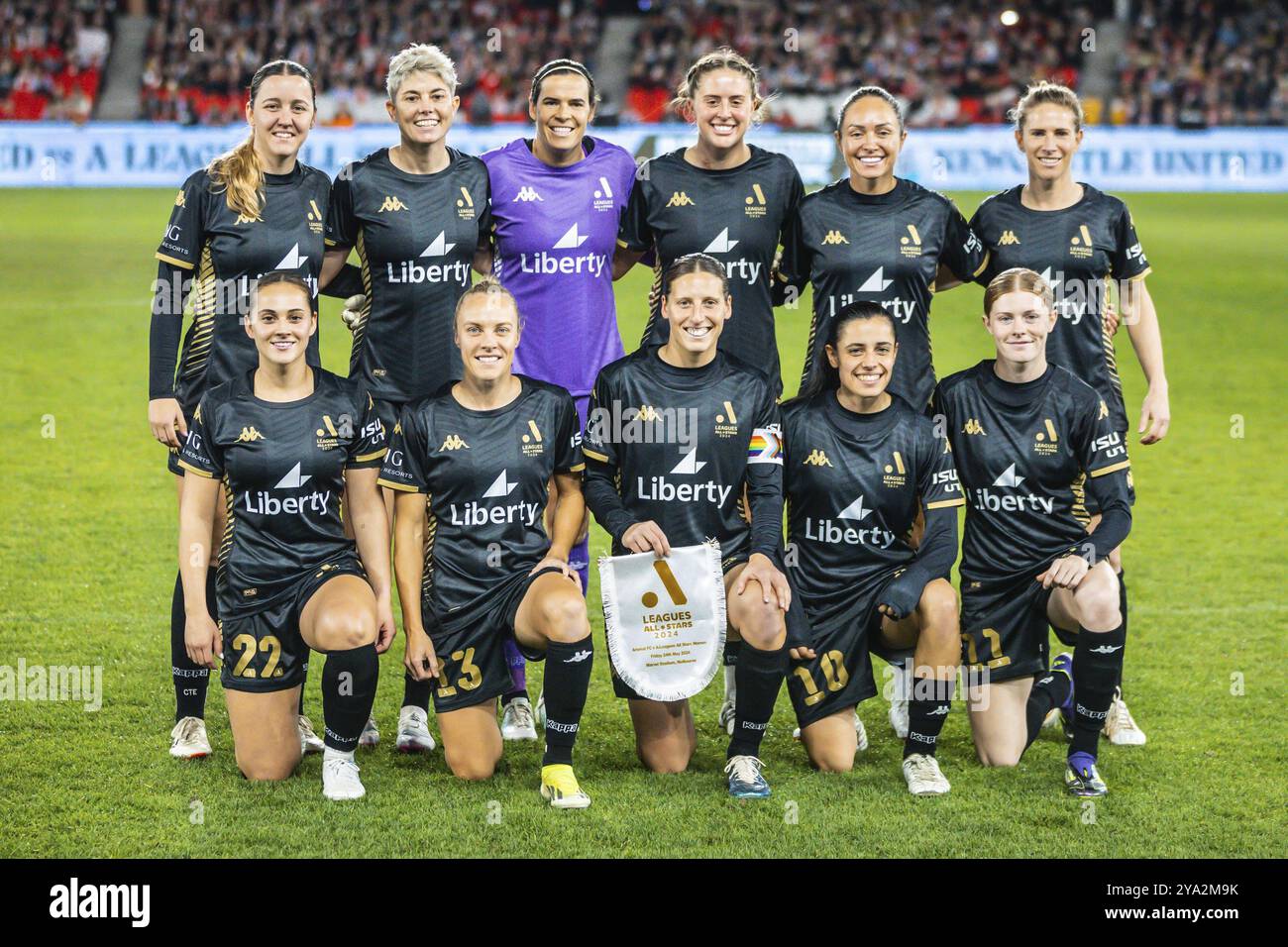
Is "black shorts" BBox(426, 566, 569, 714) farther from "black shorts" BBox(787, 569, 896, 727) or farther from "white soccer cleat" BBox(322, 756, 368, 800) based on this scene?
"black shorts" BBox(787, 569, 896, 727)

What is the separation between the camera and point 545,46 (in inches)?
1149

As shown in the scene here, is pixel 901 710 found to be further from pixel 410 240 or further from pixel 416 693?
pixel 410 240

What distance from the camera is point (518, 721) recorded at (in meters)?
5.11

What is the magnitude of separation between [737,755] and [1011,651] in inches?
39.0

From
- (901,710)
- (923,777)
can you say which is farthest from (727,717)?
(923,777)

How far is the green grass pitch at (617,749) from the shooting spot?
13.6ft

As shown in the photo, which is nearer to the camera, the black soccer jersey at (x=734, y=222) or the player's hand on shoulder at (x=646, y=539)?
the player's hand on shoulder at (x=646, y=539)

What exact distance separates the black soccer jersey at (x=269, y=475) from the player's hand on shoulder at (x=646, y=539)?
935 millimetres

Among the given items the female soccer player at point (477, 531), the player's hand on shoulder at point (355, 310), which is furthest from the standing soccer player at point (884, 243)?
the player's hand on shoulder at point (355, 310)

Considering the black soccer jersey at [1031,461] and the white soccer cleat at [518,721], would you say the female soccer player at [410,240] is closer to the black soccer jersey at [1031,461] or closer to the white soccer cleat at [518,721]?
the white soccer cleat at [518,721]

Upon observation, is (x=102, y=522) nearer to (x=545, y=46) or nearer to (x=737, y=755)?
(x=737, y=755)
